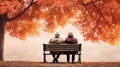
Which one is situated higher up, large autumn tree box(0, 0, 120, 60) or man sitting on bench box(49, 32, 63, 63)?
large autumn tree box(0, 0, 120, 60)

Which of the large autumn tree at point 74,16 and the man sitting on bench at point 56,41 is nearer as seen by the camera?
the man sitting on bench at point 56,41

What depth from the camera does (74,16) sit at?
3928 centimetres

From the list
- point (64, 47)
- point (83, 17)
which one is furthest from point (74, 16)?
point (64, 47)

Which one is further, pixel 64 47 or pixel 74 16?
pixel 74 16

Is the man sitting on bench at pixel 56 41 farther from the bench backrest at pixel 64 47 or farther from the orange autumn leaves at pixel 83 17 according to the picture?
the orange autumn leaves at pixel 83 17

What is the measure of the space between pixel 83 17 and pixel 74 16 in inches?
49.5

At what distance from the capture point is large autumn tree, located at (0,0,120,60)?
37156mm

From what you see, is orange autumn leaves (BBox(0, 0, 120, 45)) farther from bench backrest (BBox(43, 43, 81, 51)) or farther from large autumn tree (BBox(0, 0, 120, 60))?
bench backrest (BBox(43, 43, 81, 51))

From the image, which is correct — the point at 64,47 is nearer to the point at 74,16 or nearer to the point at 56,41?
the point at 56,41

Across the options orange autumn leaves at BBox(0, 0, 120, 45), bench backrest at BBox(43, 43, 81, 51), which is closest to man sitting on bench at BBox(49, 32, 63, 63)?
bench backrest at BBox(43, 43, 81, 51)

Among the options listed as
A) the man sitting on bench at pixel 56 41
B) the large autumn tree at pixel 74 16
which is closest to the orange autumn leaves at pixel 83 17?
the large autumn tree at pixel 74 16

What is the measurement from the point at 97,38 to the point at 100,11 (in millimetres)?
2793

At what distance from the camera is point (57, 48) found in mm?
26531

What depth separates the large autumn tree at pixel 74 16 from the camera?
37156 mm
